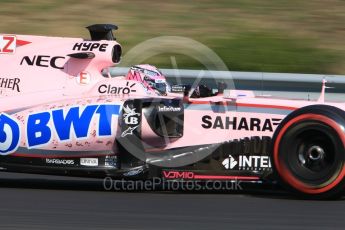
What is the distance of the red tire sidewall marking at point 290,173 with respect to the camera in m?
6.54

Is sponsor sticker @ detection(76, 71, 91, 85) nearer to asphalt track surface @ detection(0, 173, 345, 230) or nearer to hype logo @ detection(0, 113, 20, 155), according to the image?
hype logo @ detection(0, 113, 20, 155)

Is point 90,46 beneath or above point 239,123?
above

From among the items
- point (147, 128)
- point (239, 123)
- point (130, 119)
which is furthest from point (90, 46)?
point (239, 123)

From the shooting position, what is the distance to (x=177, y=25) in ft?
50.9

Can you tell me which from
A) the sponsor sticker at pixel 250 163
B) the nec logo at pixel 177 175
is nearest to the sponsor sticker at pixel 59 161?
the nec logo at pixel 177 175

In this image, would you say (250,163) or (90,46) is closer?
(250,163)

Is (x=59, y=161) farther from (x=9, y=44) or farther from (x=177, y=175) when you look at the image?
(x=9, y=44)

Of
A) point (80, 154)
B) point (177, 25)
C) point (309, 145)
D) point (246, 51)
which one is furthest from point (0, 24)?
point (309, 145)

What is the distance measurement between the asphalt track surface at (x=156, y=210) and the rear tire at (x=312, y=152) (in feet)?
0.48

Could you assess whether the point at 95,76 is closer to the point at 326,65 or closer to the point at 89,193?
the point at 89,193

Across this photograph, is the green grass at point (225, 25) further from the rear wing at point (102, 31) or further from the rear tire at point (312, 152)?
the rear tire at point (312, 152)

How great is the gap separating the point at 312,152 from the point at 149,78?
78.6 inches

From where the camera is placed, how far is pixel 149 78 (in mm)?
7961

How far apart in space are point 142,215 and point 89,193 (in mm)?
1389
